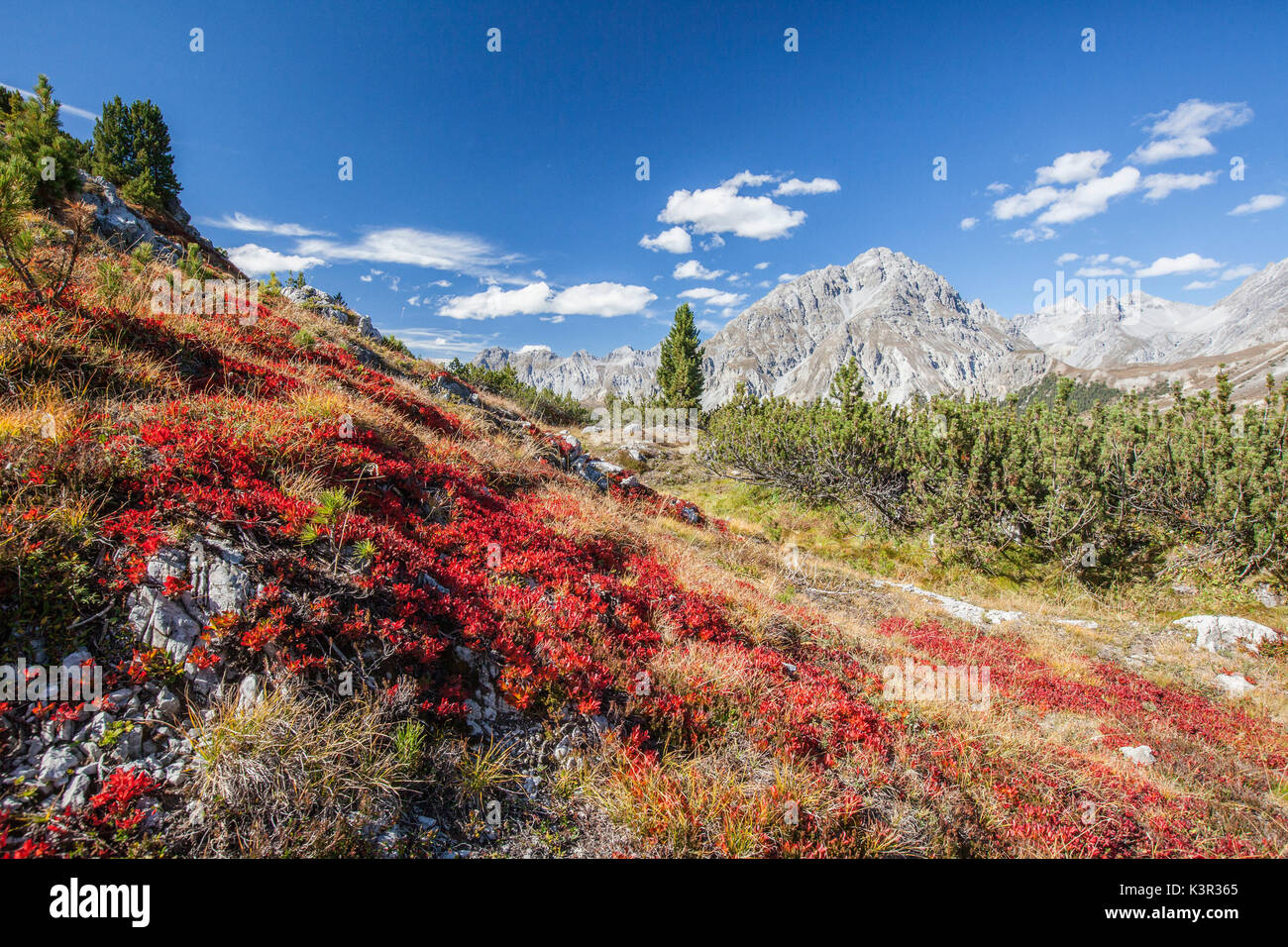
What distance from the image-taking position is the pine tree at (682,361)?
49.9 m

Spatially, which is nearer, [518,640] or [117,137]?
[518,640]

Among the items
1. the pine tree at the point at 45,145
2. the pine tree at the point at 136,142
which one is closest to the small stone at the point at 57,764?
the pine tree at the point at 45,145

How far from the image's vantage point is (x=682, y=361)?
5119 cm

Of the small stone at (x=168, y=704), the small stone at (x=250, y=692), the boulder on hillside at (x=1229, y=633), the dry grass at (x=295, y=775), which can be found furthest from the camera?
the boulder on hillside at (x=1229, y=633)

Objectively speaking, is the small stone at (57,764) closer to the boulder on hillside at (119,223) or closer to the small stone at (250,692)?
the small stone at (250,692)

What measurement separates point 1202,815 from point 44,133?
93.2ft

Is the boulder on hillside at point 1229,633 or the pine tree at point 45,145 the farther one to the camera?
the pine tree at point 45,145

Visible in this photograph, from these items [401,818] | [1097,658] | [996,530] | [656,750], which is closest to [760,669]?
[656,750]

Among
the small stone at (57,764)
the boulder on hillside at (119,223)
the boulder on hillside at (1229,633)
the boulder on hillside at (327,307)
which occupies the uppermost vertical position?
the boulder on hillside at (119,223)

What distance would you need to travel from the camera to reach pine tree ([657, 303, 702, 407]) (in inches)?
1964

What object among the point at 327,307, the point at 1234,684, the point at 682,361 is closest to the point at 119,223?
the point at 327,307

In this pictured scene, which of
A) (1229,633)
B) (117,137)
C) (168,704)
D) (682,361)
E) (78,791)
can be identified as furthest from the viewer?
(682,361)

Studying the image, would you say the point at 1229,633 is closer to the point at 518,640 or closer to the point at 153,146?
the point at 518,640

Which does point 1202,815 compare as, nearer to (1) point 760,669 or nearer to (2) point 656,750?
(1) point 760,669
